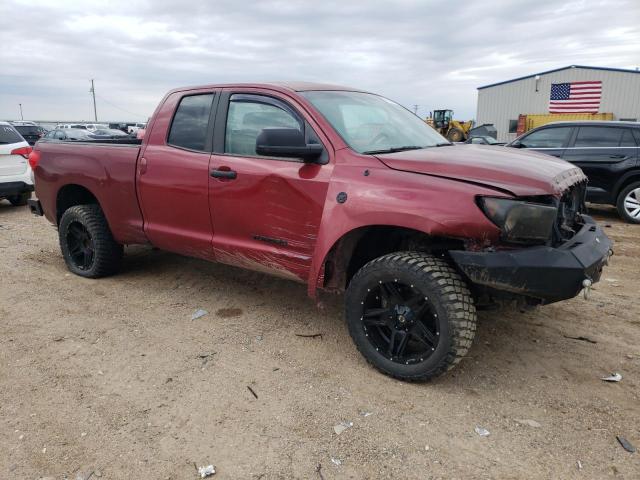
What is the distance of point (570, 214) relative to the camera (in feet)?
10.9

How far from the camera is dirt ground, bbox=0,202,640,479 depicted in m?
2.39

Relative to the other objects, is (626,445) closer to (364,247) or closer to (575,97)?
(364,247)

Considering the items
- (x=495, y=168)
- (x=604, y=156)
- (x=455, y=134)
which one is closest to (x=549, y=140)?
Result: (x=604, y=156)

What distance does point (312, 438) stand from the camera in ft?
8.38

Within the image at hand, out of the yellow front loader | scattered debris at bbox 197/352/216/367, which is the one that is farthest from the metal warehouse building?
scattered debris at bbox 197/352/216/367

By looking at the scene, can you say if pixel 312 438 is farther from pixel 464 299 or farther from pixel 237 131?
pixel 237 131

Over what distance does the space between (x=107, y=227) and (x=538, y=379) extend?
3.93m

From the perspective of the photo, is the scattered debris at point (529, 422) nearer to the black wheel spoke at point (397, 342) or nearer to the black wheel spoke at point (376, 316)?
the black wheel spoke at point (397, 342)

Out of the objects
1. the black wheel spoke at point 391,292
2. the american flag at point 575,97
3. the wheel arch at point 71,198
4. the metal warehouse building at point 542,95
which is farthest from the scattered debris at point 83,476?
the american flag at point 575,97

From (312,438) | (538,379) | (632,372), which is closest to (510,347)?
(538,379)

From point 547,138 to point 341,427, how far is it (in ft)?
25.3

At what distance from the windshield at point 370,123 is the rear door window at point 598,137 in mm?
5236

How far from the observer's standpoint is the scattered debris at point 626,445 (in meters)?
2.43

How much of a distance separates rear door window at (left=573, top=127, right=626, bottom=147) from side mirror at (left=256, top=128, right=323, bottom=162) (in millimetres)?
6762
